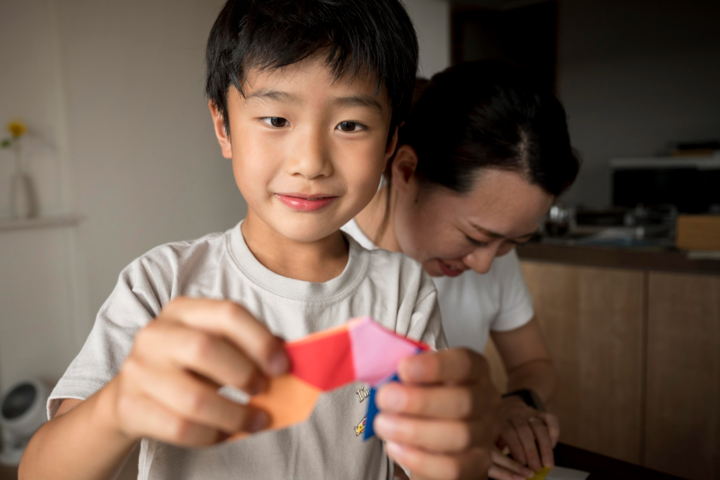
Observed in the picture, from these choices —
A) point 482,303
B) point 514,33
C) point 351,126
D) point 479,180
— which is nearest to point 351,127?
point 351,126

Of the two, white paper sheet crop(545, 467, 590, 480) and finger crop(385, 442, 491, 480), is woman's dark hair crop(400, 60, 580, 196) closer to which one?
white paper sheet crop(545, 467, 590, 480)

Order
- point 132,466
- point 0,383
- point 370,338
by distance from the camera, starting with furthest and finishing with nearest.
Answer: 1. point 0,383
2. point 132,466
3. point 370,338

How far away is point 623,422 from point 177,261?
2.13 meters

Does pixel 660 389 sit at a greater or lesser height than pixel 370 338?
lesser

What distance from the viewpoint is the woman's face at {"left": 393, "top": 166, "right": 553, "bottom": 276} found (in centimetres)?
105

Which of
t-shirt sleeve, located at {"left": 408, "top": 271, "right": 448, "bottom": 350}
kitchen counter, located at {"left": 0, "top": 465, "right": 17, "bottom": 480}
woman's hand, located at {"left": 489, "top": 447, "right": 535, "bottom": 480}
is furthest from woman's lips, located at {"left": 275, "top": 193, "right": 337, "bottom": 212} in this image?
kitchen counter, located at {"left": 0, "top": 465, "right": 17, "bottom": 480}

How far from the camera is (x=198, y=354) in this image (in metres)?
0.37

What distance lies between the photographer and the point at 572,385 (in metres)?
2.35

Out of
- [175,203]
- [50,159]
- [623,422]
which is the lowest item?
[623,422]

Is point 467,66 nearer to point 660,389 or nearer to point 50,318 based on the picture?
point 660,389

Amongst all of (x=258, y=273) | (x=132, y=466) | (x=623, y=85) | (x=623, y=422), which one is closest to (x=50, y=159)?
(x=132, y=466)

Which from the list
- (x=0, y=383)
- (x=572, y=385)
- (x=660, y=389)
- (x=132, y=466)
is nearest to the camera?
(x=132, y=466)

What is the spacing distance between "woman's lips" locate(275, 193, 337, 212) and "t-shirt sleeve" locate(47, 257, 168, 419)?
18cm

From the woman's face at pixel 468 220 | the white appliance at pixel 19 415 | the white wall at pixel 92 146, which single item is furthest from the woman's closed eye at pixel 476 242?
the white appliance at pixel 19 415
